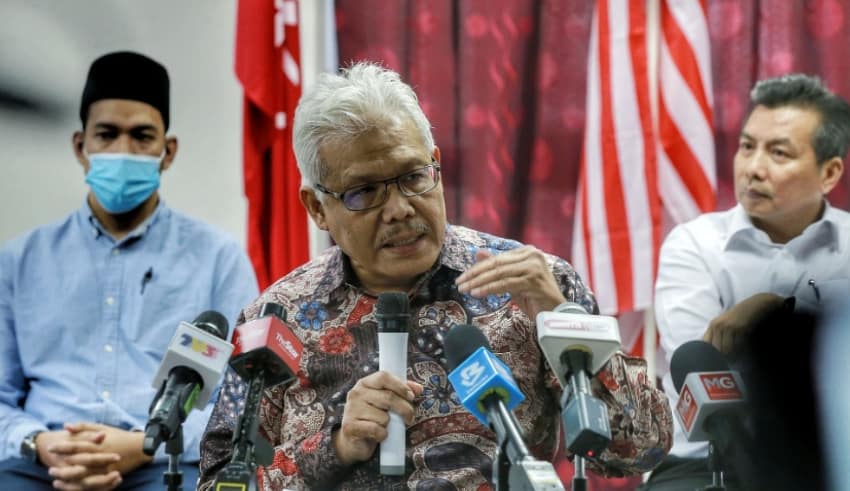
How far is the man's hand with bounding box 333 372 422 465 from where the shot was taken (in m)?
1.93

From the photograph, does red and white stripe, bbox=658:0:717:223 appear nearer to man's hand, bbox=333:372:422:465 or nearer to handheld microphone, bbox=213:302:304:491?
man's hand, bbox=333:372:422:465

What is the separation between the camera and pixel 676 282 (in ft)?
12.3

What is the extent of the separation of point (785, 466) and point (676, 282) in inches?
115

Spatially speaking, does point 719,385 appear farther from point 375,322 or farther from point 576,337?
point 375,322

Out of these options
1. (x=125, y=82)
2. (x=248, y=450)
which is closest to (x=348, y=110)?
(x=248, y=450)

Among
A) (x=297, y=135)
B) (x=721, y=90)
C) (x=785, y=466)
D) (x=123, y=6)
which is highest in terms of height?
(x=123, y=6)

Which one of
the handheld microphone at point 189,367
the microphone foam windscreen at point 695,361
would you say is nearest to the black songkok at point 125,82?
the handheld microphone at point 189,367

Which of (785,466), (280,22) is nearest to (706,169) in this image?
(280,22)

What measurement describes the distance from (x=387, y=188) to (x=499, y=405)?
95 cm

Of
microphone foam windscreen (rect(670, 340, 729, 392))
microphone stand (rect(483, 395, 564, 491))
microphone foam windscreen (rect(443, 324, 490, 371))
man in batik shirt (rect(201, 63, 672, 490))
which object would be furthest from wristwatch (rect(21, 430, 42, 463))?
microphone foam windscreen (rect(670, 340, 729, 392))

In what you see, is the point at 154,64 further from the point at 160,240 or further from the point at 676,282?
the point at 676,282

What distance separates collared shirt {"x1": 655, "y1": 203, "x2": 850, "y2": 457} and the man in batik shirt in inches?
52.4

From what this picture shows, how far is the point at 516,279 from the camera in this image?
205 cm

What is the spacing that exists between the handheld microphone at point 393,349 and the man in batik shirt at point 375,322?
0.48 ft
